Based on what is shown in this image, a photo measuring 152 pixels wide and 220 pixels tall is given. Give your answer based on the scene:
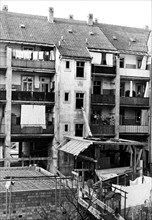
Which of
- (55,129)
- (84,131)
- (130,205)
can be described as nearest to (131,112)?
(84,131)

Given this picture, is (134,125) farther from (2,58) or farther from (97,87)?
(2,58)

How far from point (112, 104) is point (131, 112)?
4177 mm

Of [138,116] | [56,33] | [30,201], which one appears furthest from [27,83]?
[30,201]

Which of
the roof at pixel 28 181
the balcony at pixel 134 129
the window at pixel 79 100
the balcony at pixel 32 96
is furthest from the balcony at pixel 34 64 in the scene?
the roof at pixel 28 181

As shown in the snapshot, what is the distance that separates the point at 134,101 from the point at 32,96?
11.9 meters

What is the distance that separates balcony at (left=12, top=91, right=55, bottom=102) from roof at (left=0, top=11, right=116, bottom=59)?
181 inches

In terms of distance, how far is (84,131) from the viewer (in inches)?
1633

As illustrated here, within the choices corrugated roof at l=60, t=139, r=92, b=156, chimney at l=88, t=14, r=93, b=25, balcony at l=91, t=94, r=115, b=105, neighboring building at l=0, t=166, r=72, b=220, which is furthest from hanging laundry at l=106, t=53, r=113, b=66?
neighboring building at l=0, t=166, r=72, b=220

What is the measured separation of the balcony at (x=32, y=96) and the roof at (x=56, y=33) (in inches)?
181

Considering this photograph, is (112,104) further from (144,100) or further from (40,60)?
(40,60)

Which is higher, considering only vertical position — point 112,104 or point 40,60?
point 40,60

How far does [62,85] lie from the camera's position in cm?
4038

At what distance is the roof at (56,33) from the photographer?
41.4m

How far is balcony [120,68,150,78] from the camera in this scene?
44469 mm
